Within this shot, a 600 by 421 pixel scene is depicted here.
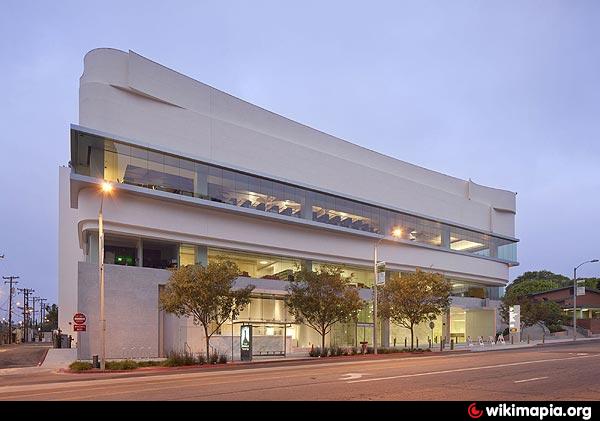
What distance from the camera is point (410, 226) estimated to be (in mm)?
68188

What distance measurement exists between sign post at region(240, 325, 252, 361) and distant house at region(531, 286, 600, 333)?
67.4 meters

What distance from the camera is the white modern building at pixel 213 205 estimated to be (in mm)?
43156

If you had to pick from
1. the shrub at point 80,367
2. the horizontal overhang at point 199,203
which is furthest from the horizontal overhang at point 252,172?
the shrub at point 80,367

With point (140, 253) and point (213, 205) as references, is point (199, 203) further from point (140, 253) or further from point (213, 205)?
point (140, 253)

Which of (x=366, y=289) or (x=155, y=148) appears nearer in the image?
(x=155, y=148)

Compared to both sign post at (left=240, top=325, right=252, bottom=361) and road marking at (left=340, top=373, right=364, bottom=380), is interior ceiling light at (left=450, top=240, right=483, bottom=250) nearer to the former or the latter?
sign post at (left=240, top=325, right=252, bottom=361)

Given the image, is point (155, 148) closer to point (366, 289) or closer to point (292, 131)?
point (292, 131)

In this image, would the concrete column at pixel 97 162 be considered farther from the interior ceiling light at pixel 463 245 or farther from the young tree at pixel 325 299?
the interior ceiling light at pixel 463 245

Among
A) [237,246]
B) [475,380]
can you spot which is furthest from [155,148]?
[475,380]

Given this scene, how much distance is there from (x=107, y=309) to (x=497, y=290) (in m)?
57.9
